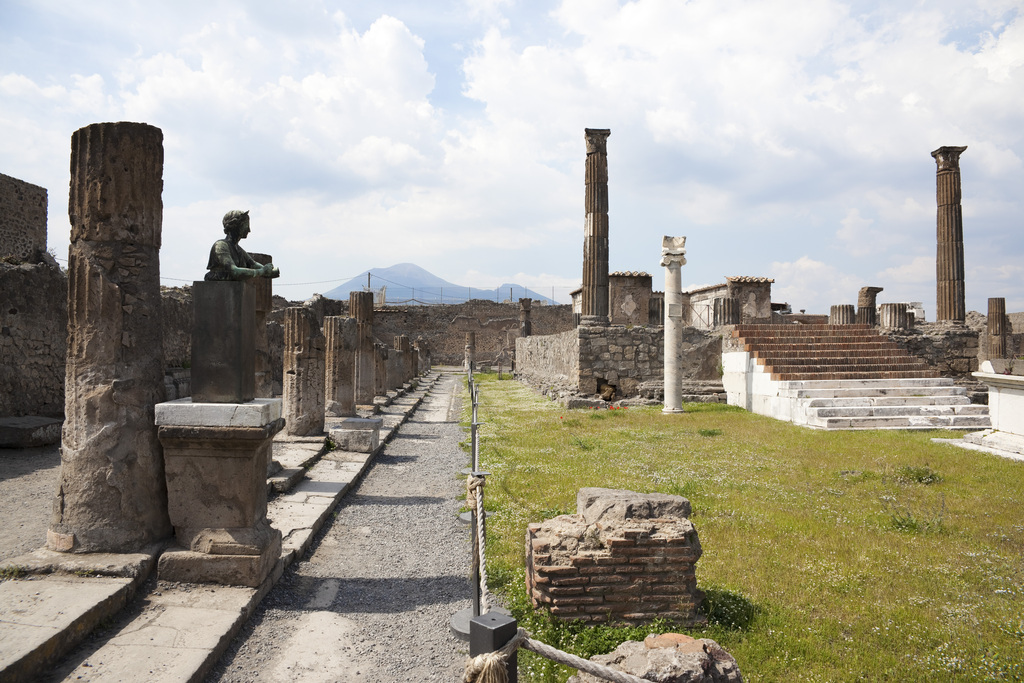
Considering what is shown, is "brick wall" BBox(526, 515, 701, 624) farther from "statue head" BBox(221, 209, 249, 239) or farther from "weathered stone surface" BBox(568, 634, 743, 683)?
"statue head" BBox(221, 209, 249, 239)

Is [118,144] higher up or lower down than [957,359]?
higher up

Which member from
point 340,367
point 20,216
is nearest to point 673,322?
point 340,367

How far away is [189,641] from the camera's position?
3.17m

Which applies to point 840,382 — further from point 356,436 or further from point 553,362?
point 356,436

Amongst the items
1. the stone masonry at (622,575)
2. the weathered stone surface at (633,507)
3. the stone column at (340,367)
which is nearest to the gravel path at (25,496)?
the stone masonry at (622,575)

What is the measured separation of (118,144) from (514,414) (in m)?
11.0

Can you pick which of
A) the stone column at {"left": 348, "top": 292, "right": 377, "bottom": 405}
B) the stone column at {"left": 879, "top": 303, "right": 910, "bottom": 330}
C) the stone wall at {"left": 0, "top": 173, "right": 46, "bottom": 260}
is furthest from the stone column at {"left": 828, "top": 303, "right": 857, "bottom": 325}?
the stone wall at {"left": 0, "top": 173, "right": 46, "bottom": 260}

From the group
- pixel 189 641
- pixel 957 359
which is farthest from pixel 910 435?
pixel 189 641

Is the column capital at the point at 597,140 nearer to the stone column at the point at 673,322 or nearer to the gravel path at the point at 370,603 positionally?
the stone column at the point at 673,322

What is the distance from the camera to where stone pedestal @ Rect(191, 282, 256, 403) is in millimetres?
4047

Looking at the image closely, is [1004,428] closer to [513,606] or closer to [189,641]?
[513,606]

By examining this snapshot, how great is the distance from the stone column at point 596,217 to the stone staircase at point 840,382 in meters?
3.82

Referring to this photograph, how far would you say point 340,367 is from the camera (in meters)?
11.5

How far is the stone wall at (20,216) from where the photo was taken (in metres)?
18.3
